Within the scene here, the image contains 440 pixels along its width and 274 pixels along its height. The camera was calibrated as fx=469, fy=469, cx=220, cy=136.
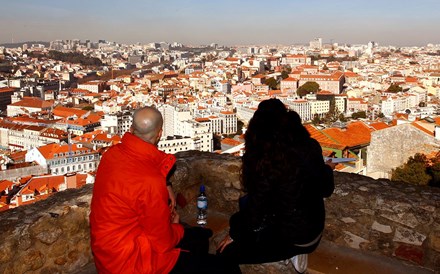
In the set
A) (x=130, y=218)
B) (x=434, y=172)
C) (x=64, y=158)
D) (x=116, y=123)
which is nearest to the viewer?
(x=130, y=218)

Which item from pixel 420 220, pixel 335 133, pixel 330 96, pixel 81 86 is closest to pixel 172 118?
pixel 330 96

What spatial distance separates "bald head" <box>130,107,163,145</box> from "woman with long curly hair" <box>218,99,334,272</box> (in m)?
0.30

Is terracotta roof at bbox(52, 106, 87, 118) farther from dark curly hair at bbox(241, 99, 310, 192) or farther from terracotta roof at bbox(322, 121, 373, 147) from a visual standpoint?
dark curly hair at bbox(241, 99, 310, 192)

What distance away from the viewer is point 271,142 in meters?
1.50

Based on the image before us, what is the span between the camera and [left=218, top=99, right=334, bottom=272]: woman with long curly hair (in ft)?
4.88

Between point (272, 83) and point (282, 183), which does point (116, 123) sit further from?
point (282, 183)

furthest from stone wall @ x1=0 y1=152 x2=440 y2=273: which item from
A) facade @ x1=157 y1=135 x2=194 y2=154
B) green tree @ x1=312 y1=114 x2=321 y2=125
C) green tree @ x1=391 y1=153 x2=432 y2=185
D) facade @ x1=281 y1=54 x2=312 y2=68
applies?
facade @ x1=281 y1=54 x2=312 y2=68

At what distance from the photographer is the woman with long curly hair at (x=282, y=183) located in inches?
58.5

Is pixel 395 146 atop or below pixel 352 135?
atop

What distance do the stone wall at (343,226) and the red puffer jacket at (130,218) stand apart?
439 millimetres

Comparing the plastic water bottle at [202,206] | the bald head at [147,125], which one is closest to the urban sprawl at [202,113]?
the bald head at [147,125]

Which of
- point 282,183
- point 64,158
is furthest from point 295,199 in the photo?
point 64,158

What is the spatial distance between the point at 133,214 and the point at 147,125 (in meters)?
0.29

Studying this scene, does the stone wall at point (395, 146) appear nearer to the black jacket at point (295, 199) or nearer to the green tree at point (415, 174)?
the green tree at point (415, 174)
